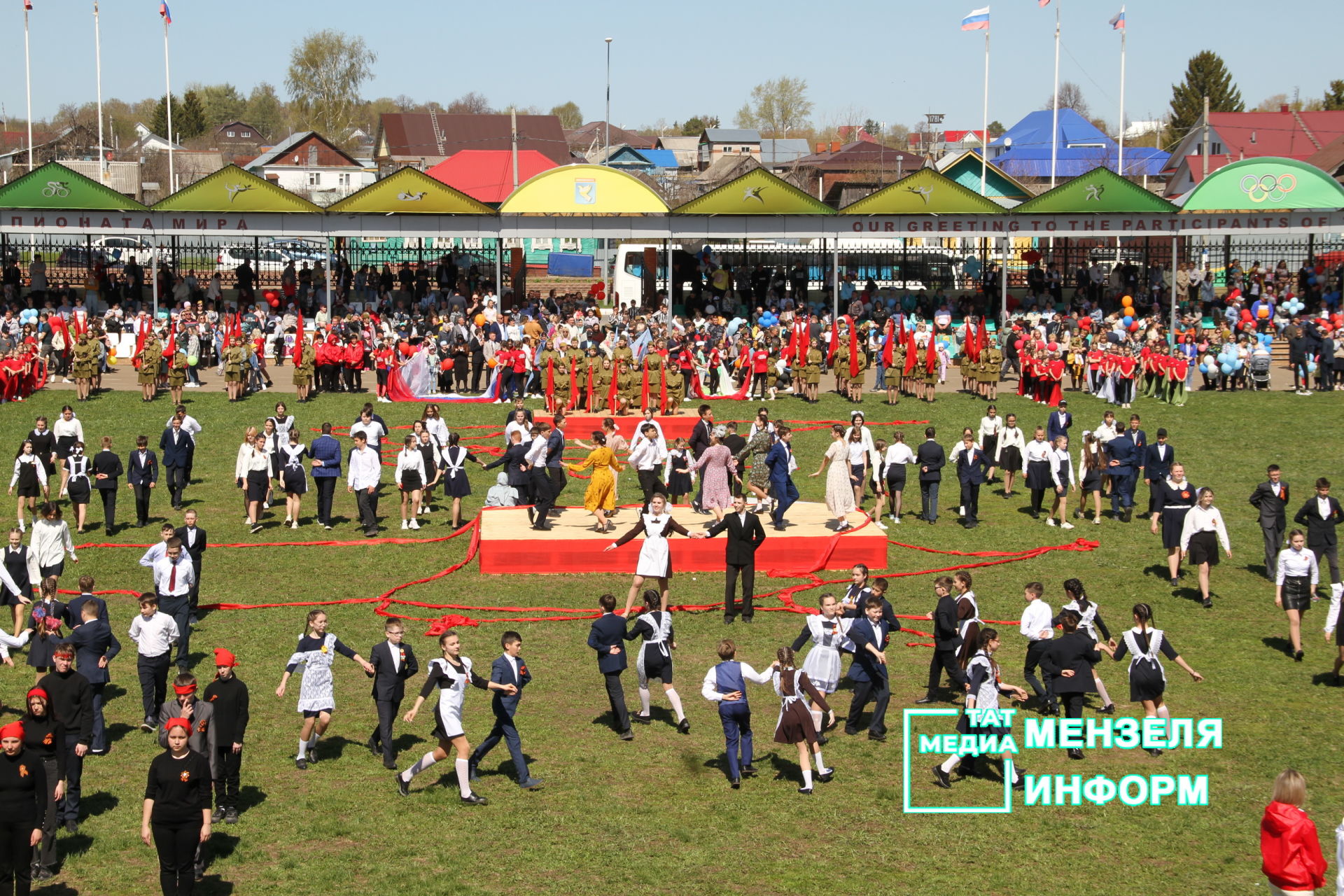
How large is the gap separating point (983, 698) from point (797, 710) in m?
1.64

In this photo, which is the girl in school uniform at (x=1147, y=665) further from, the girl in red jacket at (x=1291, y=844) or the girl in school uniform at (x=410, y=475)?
the girl in school uniform at (x=410, y=475)

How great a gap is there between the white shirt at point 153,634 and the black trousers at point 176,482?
8668mm

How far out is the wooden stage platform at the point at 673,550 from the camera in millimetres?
18453

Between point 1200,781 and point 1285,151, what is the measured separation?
2677 inches

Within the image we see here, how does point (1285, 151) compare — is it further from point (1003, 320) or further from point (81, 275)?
point (81, 275)

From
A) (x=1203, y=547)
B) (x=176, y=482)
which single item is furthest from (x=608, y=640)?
(x=176, y=482)

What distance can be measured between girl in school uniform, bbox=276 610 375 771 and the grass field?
0.37 meters

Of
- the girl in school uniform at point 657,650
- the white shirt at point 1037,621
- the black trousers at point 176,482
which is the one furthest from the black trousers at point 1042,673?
the black trousers at point 176,482

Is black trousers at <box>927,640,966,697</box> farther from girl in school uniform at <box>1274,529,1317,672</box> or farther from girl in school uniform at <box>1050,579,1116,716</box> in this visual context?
girl in school uniform at <box>1274,529,1317,672</box>

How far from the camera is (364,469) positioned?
66.1 feet

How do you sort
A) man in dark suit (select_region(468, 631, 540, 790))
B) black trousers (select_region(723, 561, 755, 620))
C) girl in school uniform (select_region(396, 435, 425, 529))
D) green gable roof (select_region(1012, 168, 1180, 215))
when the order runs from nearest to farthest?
1. man in dark suit (select_region(468, 631, 540, 790))
2. black trousers (select_region(723, 561, 755, 620))
3. girl in school uniform (select_region(396, 435, 425, 529))
4. green gable roof (select_region(1012, 168, 1180, 215))

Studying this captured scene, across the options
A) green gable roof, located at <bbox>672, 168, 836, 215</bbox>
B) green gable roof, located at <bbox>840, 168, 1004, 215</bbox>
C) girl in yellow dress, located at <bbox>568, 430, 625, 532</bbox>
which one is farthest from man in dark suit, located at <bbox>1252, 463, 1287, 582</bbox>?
green gable roof, located at <bbox>672, 168, 836, 215</bbox>

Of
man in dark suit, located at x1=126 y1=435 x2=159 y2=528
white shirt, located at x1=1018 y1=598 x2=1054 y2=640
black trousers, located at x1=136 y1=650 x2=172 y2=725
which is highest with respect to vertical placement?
man in dark suit, located at x1=126 y1=435 x2=159 y2=528

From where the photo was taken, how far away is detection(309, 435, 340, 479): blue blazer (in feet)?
65.3
